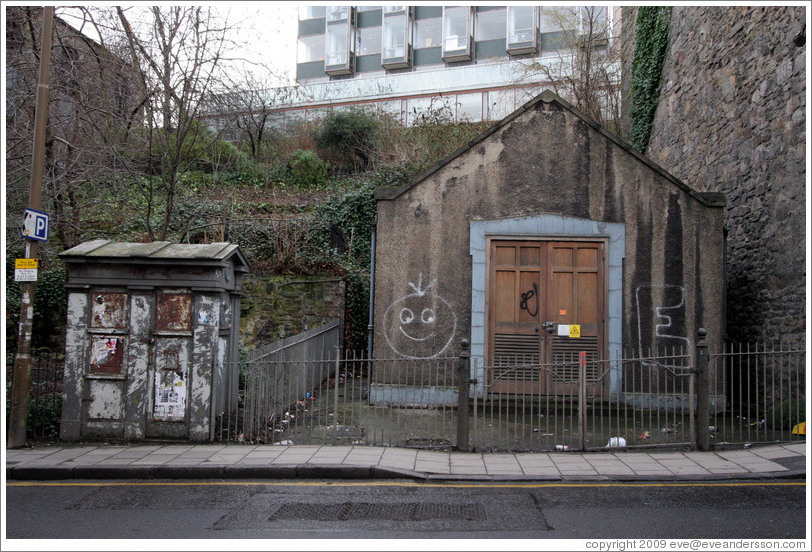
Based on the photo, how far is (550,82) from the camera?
23.4 meters

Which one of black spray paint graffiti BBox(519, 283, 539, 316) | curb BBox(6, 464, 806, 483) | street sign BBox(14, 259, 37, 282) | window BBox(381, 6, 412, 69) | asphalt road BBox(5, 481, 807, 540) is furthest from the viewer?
window BBox(381, 6, 412, 69)

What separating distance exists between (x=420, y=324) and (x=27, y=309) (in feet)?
20.4

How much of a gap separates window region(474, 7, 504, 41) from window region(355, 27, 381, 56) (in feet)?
18.2

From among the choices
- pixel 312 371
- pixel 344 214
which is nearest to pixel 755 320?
pixel 312 371

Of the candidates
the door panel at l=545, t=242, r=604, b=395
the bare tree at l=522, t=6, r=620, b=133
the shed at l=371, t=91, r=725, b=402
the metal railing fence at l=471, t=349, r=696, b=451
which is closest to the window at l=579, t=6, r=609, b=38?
the bare tree at l=522, t=6, r=620, b=133

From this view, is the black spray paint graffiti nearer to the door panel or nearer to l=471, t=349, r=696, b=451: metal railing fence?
the door panel

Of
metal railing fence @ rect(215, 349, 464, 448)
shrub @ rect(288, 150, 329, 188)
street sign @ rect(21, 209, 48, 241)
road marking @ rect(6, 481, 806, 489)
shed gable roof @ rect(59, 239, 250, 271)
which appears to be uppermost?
shrub @ rect(288, 150, 329, 188)

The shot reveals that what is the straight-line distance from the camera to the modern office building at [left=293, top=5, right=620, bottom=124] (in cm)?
2866

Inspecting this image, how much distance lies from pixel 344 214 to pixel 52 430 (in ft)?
40.0

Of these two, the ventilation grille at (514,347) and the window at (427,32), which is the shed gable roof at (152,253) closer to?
the ventilation grille at (514,347)

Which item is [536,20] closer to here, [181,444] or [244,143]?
[244,143]

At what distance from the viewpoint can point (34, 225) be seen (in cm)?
866

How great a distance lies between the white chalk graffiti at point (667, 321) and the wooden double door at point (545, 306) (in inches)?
27.6

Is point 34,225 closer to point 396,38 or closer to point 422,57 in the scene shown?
point 422,57
